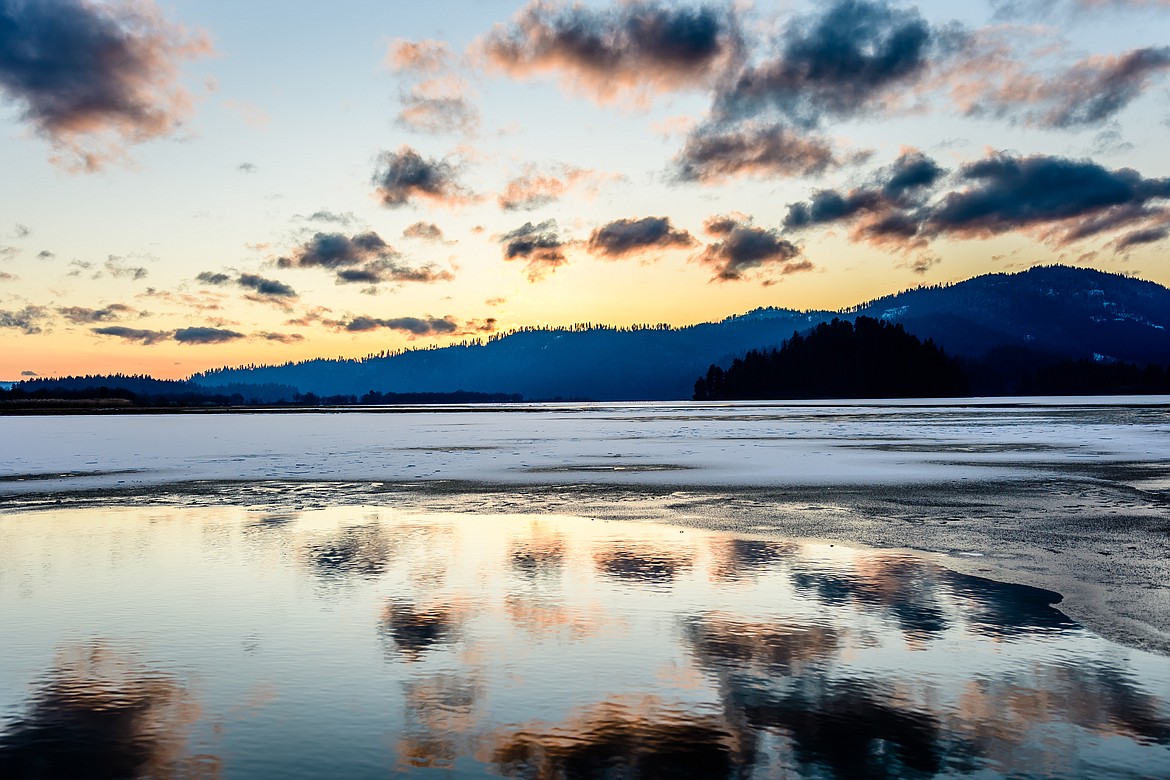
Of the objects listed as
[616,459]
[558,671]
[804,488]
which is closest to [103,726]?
[558,671]

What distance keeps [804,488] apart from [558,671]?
755 inches

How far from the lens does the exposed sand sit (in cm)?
1488

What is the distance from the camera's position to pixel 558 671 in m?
9.21

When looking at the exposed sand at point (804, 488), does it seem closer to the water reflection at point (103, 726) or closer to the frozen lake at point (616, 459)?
the frozen lake at point (616, 459)

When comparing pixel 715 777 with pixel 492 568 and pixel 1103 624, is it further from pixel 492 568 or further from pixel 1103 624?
pixel 492 568

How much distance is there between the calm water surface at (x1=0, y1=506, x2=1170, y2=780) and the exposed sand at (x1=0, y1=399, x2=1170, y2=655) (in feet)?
7.51

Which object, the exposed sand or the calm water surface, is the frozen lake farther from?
the calm water surface

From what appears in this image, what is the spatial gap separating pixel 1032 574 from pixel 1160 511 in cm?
942

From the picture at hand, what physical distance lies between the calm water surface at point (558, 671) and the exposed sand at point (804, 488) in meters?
2.29

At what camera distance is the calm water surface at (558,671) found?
7.06m

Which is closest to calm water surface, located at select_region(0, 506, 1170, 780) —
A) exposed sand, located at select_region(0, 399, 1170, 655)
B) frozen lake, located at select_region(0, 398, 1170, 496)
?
exposed sand, located at select_region(0, 399, 1170, 655)

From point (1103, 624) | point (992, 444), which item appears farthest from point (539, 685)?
point (992, 444)

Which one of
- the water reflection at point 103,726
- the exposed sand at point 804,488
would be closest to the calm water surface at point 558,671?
the water reflection at point 103,726

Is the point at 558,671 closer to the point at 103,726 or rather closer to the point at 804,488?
the point at 103,726
